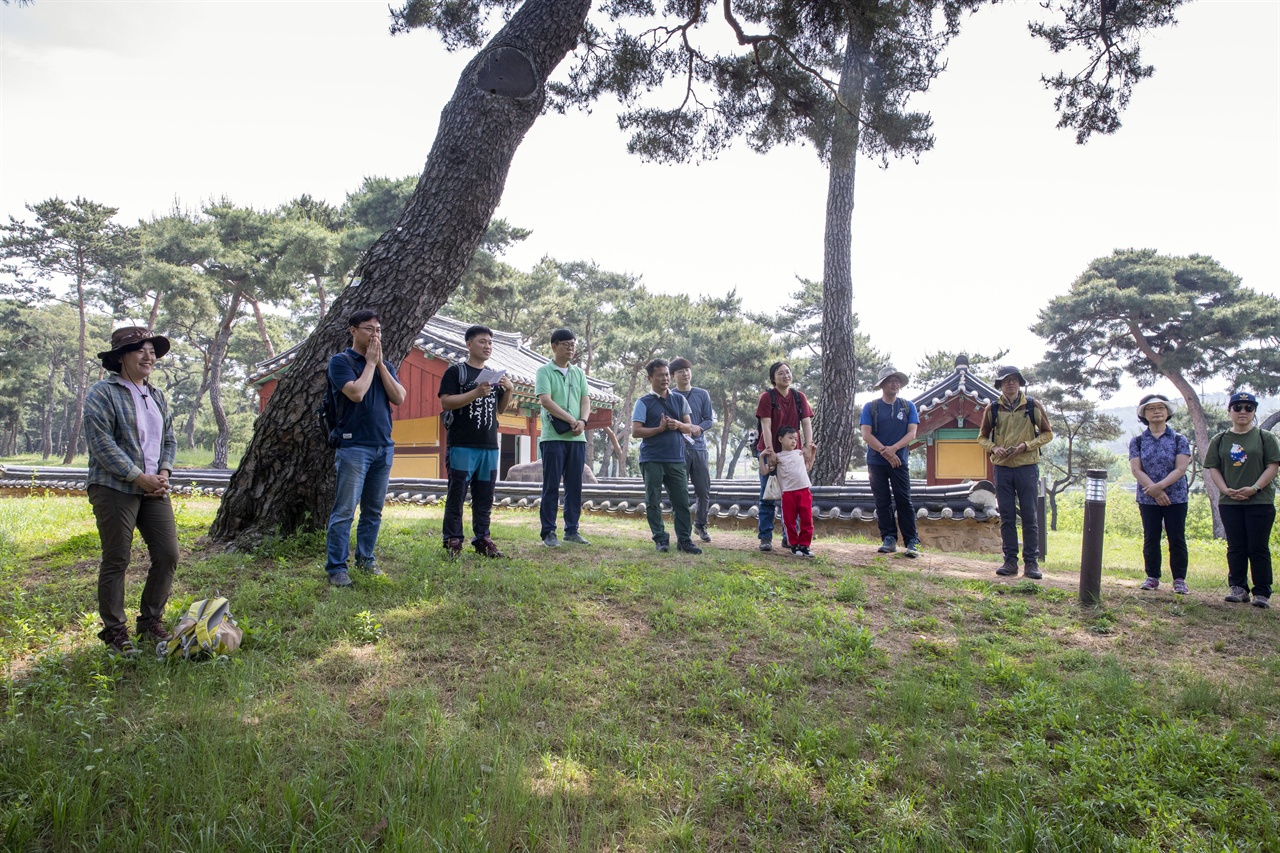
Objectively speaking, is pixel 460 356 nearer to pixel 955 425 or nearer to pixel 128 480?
pixel 128 480

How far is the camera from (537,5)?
5996mm

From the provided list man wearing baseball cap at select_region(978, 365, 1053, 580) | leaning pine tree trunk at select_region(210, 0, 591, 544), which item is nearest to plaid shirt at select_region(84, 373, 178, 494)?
leaning pine tree trunk at select_region(210, 0, 591, 544)

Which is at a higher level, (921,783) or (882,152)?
(882,152)

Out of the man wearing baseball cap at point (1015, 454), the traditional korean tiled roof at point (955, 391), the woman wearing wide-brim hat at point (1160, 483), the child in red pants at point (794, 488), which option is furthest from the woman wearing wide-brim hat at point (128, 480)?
the traditional korean tiled roof at point (955, 391)

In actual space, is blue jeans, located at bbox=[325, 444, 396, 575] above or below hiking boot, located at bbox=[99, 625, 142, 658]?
above

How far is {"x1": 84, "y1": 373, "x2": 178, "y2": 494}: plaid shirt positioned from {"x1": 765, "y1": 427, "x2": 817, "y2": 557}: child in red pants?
452 cm

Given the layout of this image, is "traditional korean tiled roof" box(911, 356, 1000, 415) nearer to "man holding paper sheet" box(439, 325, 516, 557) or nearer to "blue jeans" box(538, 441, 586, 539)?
"blue jeans" box(538, 441, 586, 539)

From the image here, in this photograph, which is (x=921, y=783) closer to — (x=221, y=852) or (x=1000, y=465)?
(x=221, y=852)

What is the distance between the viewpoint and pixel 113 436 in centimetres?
327

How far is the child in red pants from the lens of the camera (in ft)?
19.7

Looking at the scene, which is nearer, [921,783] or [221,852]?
[221,852]

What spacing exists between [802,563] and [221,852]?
4.48 meters

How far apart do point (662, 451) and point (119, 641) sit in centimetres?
398

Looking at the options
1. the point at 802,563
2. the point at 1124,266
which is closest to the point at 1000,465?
the point at 802,563
